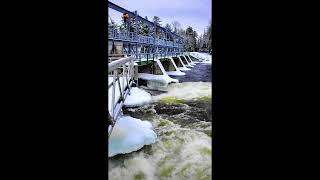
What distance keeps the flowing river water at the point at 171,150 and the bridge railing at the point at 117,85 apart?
0.74m

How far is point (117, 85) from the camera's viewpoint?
31.0ft

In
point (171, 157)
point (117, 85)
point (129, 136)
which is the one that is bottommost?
point (171, 157)

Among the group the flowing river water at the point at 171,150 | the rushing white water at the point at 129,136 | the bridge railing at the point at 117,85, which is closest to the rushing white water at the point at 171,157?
the flowing river water at the point at 171,150

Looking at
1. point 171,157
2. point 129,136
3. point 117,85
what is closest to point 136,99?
point 117,85

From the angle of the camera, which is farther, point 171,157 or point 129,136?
point 129,136

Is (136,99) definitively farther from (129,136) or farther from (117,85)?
(129,136)

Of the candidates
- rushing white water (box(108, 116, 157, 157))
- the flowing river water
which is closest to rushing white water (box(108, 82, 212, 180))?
the flowing river water

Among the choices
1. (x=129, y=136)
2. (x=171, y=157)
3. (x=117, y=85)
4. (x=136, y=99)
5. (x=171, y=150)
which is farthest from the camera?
(x=136, y=99)

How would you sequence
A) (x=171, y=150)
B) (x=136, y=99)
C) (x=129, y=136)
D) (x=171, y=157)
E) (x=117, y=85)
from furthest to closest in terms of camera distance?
(x=136, y=99), (x=117, y=85), (x=129, y=136), (x=171, y=150), (x=171, y=157)

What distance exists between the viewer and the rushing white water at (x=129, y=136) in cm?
528

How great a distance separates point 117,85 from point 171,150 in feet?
15.5

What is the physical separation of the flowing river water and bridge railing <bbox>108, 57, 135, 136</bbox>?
2.42 feet
